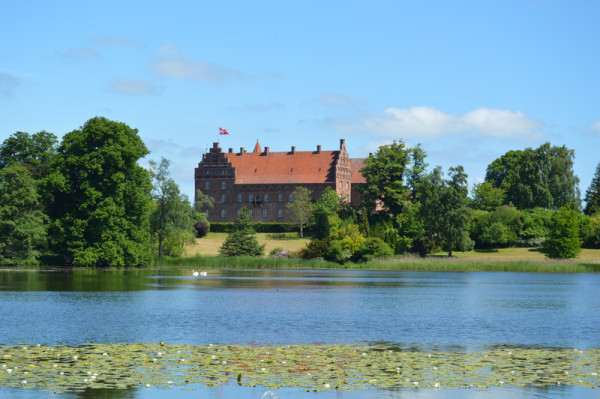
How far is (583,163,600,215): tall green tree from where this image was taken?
12506 cm

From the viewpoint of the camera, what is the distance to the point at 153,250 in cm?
8938

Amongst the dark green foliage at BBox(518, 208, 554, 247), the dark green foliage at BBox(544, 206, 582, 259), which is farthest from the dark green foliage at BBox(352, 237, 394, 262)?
the dark green foliage at BBox(518, 208, 554, 247)

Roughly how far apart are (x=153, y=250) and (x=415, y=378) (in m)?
74.7

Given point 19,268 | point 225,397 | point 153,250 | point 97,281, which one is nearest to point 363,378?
point 225,397

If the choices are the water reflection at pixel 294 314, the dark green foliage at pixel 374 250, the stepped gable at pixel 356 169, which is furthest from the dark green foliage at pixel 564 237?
the stepped gable at pixel 356 169

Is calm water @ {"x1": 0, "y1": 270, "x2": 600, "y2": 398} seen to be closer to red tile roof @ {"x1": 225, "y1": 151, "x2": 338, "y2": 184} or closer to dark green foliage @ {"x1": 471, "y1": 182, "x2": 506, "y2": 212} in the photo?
A: dark green foliage @ {"x1": 471, "y1": 182, "x2": 506, "y2": 212}

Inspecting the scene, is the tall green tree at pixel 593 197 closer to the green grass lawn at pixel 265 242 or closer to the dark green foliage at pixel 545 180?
the dark green foliage at pixel 545 180

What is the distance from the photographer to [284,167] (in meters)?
146

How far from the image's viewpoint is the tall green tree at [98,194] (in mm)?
73500

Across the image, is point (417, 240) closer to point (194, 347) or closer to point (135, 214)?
point (135, 214)

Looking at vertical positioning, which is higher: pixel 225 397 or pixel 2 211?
pixel 2 211

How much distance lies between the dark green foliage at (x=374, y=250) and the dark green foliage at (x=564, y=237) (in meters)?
19.3

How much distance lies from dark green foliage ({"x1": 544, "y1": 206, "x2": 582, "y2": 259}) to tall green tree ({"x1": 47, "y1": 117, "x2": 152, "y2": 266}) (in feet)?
158

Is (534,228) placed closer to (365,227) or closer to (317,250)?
(365,227)
